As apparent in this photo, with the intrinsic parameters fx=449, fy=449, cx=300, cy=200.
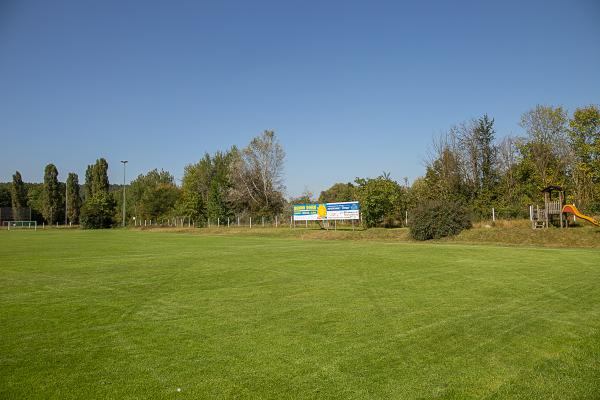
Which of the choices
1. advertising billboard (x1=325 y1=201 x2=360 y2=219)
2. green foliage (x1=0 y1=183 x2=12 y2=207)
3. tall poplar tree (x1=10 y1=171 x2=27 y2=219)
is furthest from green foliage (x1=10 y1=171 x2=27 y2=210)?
advertising billboard (x1=325 y1=201 x2=360 y2=219)

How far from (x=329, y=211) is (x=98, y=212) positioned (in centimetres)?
4805

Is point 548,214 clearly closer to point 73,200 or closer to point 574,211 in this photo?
point 574,211

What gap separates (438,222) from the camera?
31.8 m

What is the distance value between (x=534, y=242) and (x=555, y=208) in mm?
4968

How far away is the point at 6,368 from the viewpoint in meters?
5.09

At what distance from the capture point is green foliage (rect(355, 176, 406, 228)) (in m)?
40.6

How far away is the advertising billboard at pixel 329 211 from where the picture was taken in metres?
41.0

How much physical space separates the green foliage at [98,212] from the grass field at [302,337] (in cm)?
6619

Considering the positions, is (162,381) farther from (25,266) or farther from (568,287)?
(25,266)

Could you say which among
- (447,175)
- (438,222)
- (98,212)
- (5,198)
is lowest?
(438,222)

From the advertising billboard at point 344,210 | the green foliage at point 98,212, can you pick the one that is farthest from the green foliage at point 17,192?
the advertising billboard at point 344,210

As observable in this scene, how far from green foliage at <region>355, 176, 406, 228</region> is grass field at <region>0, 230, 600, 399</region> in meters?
28.2

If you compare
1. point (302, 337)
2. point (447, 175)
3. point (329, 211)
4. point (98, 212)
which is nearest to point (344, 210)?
point (329, 211)

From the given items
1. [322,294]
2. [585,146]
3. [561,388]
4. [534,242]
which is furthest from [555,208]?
[561,388]
